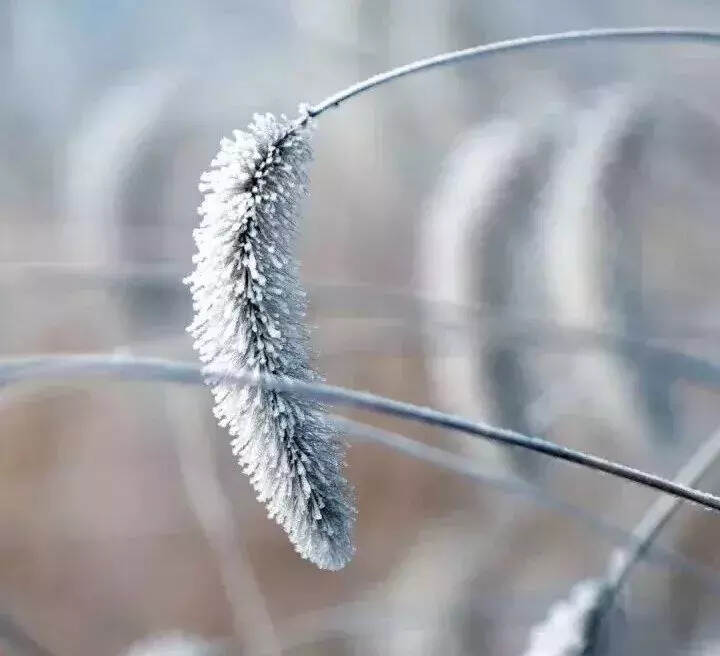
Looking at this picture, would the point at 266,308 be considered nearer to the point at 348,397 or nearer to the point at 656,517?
the point at 348,397

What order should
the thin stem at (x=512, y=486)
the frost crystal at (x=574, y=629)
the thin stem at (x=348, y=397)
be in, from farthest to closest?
the thin stem at (x=512, y=486) → the frost crystal at (x=574, y=629) → the thin stem at (x=348, y=397)

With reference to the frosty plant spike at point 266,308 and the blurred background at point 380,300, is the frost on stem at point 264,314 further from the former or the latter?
the blurred background at point 380,300

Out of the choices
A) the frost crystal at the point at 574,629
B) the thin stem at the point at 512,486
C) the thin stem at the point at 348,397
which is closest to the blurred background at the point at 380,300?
the thin stem at the point at 512,486

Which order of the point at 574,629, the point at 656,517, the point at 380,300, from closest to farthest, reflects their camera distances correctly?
the point at 574,629
the point at 656,517
the point at 380,300

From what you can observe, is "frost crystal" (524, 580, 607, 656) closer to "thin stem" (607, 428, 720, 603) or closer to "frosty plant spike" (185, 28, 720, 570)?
"thin stem" (607, 428, 720, 603)

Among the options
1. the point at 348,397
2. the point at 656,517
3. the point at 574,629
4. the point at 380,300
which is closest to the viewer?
the point at 348,397

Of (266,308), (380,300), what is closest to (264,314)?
(266,308)

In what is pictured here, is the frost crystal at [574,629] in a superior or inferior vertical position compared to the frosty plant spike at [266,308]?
inferior

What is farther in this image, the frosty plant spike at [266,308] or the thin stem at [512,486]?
the thin stem at [512,486]
